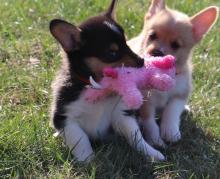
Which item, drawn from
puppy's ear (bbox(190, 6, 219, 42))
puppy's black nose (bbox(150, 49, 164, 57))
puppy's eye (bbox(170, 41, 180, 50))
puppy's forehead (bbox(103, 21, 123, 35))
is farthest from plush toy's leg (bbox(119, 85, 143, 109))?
puppy's ear (bbox(190, 6, 219, 42))

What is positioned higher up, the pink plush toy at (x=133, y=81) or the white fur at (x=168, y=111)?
the pink plush toy at (x=133, y=81)

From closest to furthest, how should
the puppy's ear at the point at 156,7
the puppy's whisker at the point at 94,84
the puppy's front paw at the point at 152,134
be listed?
the puppy's whisker at the point at 94,84, the puppy's front paw at the point at 152,134, the puppy's ear at the point at 156,7

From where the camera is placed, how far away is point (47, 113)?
4.64m

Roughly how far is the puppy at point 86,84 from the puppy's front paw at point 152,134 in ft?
0.84

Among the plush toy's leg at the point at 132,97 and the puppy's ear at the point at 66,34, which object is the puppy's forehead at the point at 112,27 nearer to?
the puppy's ear at the point at 66,34

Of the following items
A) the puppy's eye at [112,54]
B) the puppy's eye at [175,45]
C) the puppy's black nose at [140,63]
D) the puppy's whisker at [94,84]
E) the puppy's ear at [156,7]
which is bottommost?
the puppy's eye at [175,45]

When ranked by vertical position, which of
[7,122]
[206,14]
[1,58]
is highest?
[206,14]

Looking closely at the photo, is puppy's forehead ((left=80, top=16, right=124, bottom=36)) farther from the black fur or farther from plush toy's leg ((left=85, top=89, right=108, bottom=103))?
plush toy's leg ((left=85, top=89, right=108, bottom=103))

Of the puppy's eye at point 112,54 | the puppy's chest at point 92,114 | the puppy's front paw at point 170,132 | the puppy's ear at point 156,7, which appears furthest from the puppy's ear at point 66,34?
the puppy's ear at point 156,7

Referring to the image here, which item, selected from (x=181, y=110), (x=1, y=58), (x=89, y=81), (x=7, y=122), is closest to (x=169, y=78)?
(x=89, y=81)

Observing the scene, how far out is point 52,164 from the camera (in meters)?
3.91

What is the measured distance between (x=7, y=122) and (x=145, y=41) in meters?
1.46

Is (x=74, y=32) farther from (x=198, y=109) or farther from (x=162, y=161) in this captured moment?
(x=198, y=109)

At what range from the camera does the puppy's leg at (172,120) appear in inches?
178
